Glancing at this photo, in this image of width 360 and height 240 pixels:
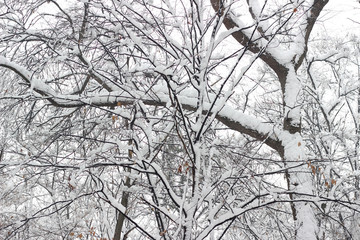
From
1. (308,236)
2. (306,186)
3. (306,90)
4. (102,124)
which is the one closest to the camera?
(308,236)

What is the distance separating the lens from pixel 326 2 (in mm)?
4805

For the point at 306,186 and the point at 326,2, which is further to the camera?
the point at 326,2

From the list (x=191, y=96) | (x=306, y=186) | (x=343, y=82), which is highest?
(x=343, y=82)

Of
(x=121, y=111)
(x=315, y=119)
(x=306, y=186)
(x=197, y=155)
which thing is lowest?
(x=197, y=155)

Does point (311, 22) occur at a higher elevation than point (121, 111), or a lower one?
higher

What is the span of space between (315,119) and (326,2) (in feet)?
20.8

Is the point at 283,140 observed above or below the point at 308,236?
above

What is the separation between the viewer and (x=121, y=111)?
9.20 feet

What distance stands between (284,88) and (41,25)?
3820 mm

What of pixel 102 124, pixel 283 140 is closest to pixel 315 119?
pixel 283 140

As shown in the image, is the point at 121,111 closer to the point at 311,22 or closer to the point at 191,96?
the point at 191,96

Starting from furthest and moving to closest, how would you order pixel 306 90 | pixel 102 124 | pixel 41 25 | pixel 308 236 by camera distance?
pixel 306 90 < pixel 41 25 < pixel 102 124 < pixel 308 236

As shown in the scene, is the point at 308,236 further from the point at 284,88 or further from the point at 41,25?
the point at 41,25

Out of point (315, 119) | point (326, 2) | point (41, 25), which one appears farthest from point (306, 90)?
point (41, 25)
